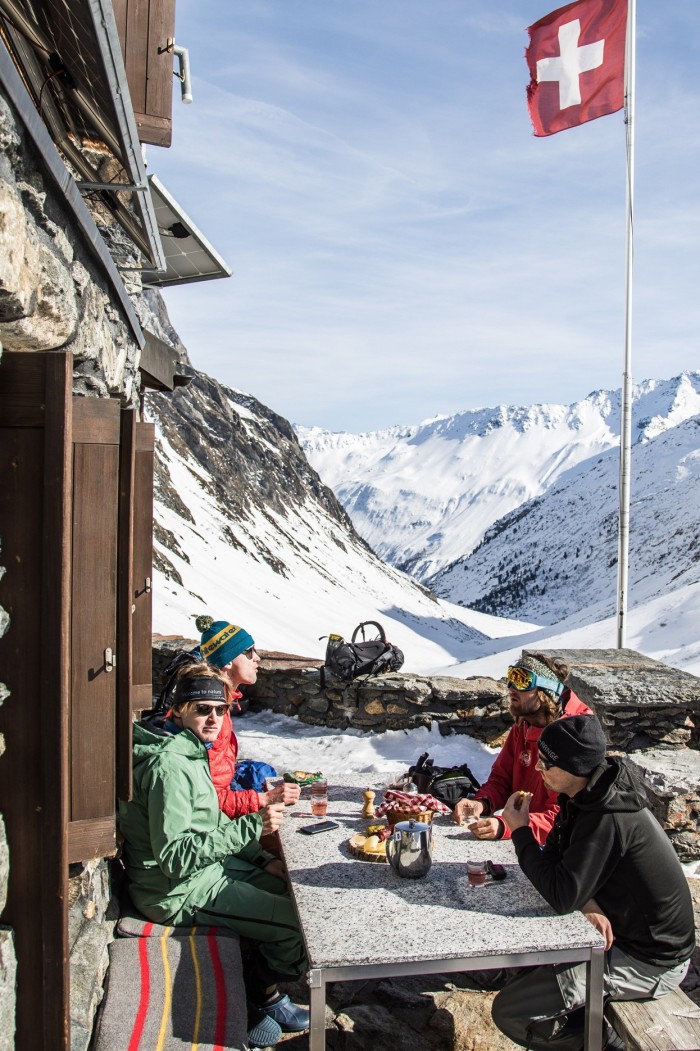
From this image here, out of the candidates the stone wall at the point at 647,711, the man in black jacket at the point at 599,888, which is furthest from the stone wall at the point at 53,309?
the stone wall at the point at 647,711

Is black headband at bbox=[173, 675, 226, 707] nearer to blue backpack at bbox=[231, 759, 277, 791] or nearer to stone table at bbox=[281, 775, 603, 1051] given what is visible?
stone table at bbox=[281, 775, 603, 1051]

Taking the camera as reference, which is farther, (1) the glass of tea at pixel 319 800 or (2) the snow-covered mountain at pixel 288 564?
(2) the snow-covered mountain at pixel 288 564

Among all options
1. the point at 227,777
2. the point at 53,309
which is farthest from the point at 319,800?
the point at 53,309

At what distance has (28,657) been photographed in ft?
8.20

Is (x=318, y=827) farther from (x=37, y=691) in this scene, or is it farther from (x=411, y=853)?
(x=37, y=691)

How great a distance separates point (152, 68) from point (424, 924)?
6457mm

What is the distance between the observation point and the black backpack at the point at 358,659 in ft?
28.5

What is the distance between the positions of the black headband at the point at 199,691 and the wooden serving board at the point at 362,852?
2.80 feet

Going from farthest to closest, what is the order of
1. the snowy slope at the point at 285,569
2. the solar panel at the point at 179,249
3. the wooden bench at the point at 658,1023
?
the snowy slope at the point at 285,569 < the solar panel at the point at 179,249 < the wooden bench at the point at 658,1023

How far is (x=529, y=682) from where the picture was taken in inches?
171

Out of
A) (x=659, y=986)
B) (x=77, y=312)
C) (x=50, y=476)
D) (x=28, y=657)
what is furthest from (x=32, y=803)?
(x=659, y=986)

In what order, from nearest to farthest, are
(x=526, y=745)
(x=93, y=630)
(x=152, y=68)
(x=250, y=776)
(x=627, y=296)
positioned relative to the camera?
(x=93, y=630), (x=526, y=745), (x=250, y=776), (x=152, y=68), (x=627, y=296)

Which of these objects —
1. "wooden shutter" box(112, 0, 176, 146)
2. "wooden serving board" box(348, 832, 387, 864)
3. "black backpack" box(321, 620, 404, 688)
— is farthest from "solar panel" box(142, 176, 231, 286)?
"wooden serving board" box(348, 832, 387, 864)

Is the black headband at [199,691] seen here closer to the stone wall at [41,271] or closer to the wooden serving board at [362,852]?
the wooden serving board at [362,852]
